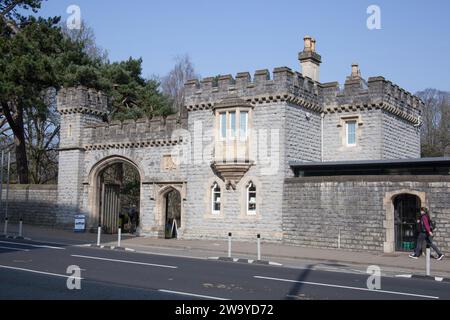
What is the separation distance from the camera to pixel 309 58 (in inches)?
1064

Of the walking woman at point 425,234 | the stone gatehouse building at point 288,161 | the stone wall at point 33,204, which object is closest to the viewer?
the walking woman at point 425,234

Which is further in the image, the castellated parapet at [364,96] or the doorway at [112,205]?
the doorway at [112,205]

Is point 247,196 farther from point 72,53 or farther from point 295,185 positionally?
point 72,53

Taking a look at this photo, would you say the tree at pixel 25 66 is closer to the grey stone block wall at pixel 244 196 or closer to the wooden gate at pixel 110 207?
the wooden gate at pixel 110 207

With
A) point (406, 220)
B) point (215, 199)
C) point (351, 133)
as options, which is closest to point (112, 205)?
point (215, 199)

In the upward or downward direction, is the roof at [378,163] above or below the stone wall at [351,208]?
above

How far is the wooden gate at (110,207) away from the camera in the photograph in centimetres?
2991

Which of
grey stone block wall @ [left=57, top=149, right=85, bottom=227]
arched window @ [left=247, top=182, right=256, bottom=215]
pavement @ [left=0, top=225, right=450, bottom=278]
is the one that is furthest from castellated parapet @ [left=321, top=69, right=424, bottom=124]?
grey stone block wall @ [left=57, top=149, right=85, bottom=227]

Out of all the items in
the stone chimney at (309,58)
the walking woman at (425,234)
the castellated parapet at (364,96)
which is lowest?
the walking woman at (425,234)

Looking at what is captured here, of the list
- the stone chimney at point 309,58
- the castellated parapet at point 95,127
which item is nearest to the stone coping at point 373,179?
the stone chimney at point 309,58

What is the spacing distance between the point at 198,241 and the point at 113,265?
10047 mm

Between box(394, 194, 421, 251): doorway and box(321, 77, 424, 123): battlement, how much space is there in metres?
5.76

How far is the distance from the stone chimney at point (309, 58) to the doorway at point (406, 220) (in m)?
9.03

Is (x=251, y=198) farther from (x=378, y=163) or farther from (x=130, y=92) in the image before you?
(x=130, y=92)
